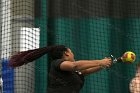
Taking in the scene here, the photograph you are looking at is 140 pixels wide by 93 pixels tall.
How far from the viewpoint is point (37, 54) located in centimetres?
519

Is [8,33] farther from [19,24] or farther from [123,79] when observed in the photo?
[123,79]

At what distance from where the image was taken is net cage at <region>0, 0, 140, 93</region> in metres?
6.98

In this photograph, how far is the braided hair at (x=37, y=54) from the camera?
5078 mm

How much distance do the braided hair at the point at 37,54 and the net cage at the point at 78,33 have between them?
5.20 ft

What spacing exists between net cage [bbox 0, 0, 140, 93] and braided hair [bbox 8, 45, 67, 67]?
158 centimetres

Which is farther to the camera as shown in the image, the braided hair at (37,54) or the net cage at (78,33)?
the net cage at (78,33)

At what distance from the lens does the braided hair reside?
508cm

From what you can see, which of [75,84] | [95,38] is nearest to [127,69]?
[95,38]

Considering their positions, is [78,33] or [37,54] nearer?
[37,54]

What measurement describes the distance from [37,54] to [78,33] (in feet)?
7.28

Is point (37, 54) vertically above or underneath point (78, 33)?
underneath

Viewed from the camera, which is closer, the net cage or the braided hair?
the braided hair

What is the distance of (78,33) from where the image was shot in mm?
7344

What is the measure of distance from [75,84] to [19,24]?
7.08 feet
